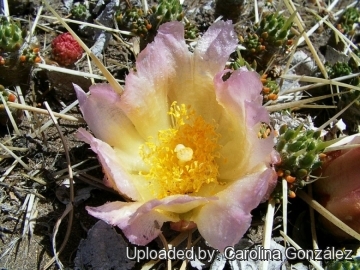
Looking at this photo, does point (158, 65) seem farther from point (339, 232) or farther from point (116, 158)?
point (339, 232)

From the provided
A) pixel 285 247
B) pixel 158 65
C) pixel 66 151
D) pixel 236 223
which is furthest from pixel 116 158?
pixel 285 247

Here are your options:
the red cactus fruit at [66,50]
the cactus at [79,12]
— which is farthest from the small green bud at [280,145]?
the cactus at [79,12]

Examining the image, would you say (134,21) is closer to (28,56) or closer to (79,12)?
(79,12)

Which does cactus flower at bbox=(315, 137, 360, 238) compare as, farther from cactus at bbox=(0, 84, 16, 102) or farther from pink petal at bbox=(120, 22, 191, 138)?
cactus at bbox=(0, 84, 16, 102)

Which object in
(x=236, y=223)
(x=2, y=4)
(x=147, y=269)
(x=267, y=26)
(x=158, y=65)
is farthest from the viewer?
(x=2, y=4)

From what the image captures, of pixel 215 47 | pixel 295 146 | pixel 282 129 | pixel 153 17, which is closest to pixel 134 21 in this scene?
pixel 153 17

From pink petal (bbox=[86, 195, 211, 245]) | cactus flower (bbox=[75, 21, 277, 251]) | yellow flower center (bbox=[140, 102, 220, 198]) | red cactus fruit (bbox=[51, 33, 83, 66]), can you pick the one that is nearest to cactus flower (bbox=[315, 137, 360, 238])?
cactus flower (bbox=[75, 21, 277, 251])
